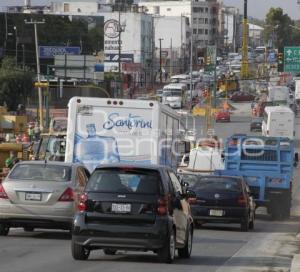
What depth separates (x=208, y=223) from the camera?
91.7ft

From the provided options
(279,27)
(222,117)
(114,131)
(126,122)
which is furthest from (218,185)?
(279,27)

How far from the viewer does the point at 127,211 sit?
15820 mm

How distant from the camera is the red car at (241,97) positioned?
127 meters

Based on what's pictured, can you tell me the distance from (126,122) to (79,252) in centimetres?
890

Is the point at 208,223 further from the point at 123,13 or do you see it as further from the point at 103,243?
the point at 123,13

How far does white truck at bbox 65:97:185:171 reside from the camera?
2483 cm

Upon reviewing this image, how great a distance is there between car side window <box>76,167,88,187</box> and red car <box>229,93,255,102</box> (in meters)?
107

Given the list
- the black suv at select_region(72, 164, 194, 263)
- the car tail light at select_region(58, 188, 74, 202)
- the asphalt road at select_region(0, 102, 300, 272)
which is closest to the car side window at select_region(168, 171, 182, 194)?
the black suv at select_region(72, 164, 194, 263)

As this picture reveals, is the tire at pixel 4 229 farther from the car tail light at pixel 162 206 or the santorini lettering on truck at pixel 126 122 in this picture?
the car tail light at pixel 162 206

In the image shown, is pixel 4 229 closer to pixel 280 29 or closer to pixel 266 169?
pixel 266 169

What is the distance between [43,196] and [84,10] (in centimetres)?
14710

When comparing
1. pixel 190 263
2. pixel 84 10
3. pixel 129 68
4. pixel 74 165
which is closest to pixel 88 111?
pixel 74 165

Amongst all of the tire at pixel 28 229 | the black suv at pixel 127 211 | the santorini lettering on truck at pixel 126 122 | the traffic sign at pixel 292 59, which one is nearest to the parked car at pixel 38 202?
the tire at pixel 28 229

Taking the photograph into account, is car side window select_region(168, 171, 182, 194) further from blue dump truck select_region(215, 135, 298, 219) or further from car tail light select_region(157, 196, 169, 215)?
blue dump truck select_region(215, 135, 298, 219)
